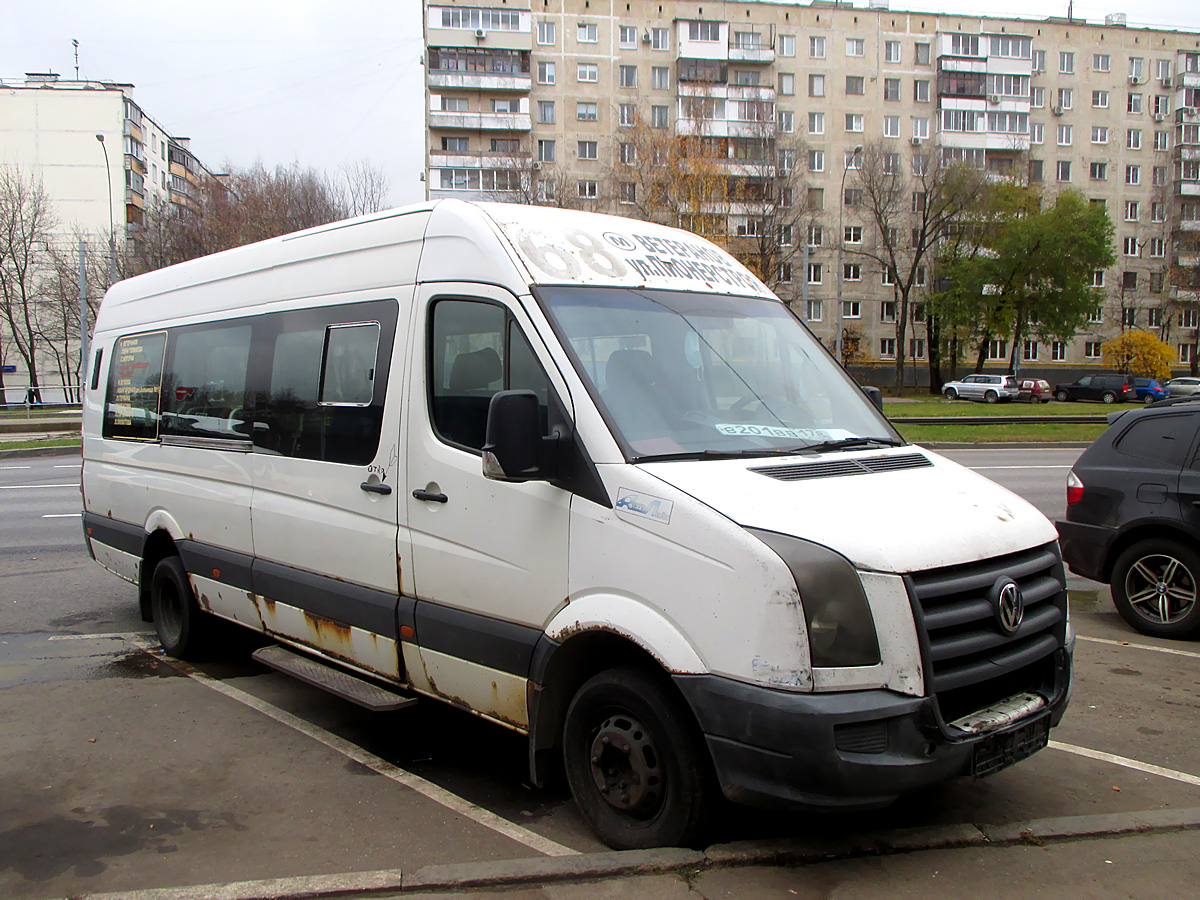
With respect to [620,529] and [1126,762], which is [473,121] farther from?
[620,529]

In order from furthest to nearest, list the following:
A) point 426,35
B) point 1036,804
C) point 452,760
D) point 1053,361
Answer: point 1053,361
point 426,35
point 452,760
point 1036,804

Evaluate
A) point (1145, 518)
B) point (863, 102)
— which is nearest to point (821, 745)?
point (1145, 518)

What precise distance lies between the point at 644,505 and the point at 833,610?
73 cm

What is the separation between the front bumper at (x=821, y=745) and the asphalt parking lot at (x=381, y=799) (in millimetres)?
439

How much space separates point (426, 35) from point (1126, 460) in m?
67.4

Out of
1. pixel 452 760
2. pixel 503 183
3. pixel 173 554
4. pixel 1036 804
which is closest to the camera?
pixel 1036 804

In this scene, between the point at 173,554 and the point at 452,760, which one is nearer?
the point at 452,760

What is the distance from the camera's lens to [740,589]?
3043mm

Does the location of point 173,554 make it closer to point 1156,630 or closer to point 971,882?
point 971,882

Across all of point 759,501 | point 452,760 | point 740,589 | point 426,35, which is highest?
point 426,35

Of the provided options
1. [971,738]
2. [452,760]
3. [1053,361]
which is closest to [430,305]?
[452,760]

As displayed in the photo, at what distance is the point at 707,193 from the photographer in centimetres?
3516

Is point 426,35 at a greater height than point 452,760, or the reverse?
point 426,35

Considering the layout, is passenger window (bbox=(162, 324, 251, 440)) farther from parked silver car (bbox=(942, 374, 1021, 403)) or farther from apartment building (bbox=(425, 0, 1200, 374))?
apartment building (bbox=(425, 0, 1200, 374))
